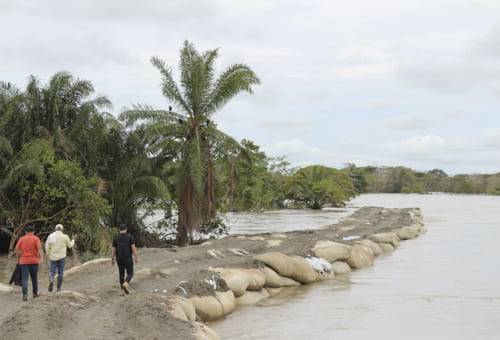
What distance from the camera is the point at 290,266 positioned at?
17453 millimetres

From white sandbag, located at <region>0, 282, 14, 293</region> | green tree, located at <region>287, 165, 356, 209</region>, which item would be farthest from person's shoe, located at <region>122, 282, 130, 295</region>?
green tree, located at <region>287, 165, 356, 209</region>

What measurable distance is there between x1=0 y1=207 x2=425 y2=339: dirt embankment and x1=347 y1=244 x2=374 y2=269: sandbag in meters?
0.03

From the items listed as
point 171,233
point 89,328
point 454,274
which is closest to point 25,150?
point 171,233

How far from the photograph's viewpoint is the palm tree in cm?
2403

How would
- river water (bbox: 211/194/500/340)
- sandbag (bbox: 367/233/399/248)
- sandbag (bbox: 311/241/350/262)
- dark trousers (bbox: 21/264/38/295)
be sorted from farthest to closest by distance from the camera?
sandbag (bbox: 367/233/399/248) < sandbag (bbox: 311/241/350/262) < river water (bbox: 211/194/500/340) < dark trousers (bbox: 21/264/38/295)

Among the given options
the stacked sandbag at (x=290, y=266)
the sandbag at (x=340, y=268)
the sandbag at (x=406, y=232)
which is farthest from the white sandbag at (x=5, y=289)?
the sandbag at (x=406, y=232)

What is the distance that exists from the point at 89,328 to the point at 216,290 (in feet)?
15.8

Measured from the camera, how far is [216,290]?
45.1 feet

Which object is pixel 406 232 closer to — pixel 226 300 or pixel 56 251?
pixel 226 300

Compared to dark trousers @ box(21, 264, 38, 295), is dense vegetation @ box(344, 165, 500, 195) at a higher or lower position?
higher

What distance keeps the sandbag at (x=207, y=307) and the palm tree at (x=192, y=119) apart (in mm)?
10849

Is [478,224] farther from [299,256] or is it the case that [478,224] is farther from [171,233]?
[299,256]

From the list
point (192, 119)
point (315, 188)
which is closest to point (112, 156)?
point (192, 119)

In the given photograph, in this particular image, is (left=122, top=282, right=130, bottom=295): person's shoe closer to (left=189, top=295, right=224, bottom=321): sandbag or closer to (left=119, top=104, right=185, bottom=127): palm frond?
(left=189, top=295, right=224, bottom=321): sandbag
